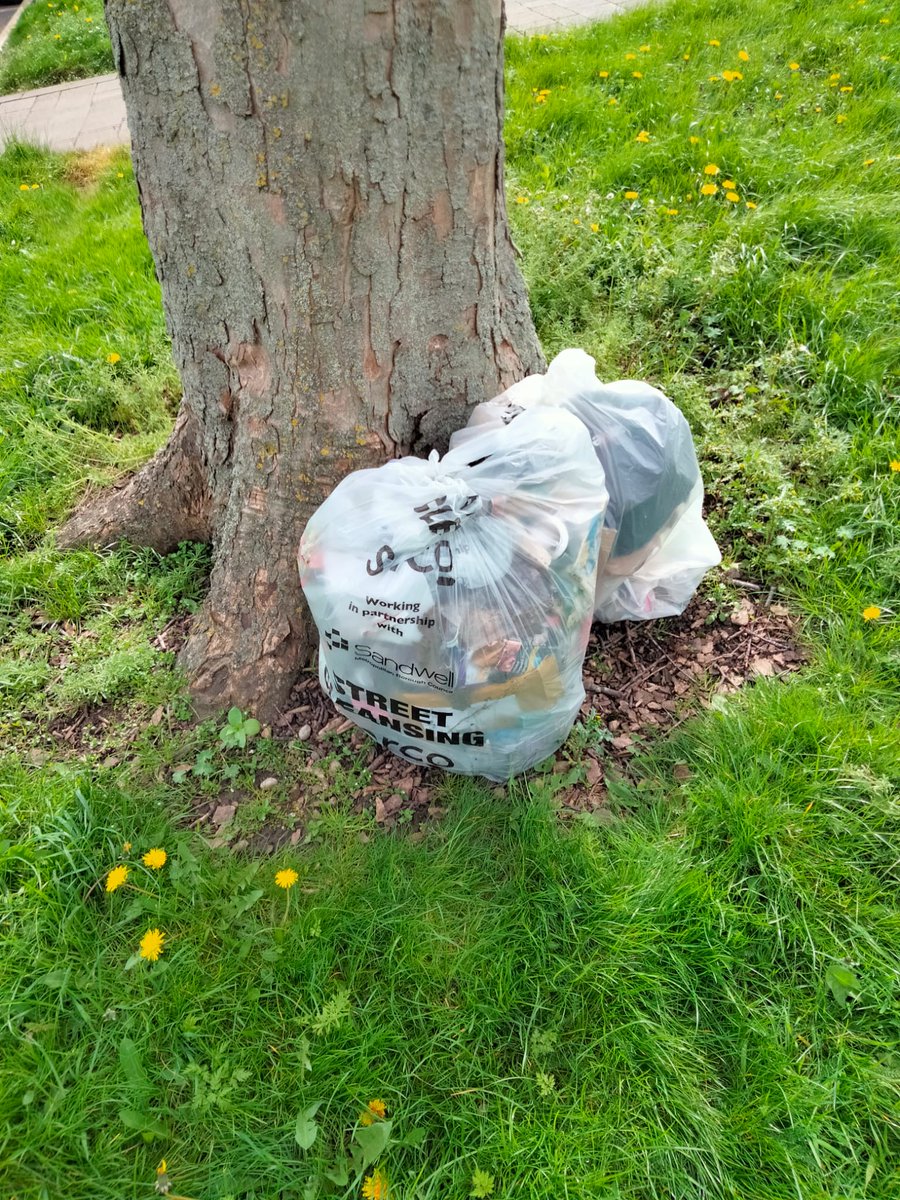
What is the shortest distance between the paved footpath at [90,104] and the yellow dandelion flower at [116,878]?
16.3 feet

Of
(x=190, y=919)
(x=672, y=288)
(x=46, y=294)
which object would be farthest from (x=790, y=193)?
(x=190, y=919)

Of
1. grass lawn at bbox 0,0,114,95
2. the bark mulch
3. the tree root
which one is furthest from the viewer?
grass lawn at bbox 0,0,114,95

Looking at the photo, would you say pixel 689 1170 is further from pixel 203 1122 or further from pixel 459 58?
pixel 459 58

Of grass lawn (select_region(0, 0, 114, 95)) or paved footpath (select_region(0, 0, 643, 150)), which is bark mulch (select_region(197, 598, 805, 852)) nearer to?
paved footpath (select_region(0, 0, 643, 150))

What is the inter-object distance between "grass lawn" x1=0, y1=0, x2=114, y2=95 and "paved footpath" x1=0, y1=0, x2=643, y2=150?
0.54 feet

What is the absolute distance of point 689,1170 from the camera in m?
1.27

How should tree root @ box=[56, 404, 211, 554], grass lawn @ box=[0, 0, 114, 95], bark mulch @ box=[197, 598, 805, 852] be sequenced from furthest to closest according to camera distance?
grass lawn @ box=[0, 0, 114, 95]
tree root @ box=[56, 404, 211, 554]
bark mulch @ box=[197, 598, 805, 852]

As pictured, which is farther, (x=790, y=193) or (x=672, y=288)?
(x=790, y=193)

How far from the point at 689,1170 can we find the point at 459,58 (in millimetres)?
1974

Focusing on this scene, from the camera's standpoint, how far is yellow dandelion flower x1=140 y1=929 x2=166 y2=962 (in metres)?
1.45

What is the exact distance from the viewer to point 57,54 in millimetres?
5867

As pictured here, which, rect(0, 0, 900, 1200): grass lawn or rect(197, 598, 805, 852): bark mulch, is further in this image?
rect(197, 598, 805, 852): bark mulch

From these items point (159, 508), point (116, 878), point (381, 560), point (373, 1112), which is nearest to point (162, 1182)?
point (373, 1112)

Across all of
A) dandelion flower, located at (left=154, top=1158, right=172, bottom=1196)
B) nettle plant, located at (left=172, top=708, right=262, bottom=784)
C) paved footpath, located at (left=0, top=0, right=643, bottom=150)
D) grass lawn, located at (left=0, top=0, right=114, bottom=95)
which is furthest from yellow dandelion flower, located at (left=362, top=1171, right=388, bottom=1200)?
grass lawn, located at (left=0, top=0, right=114, bottom=95)
